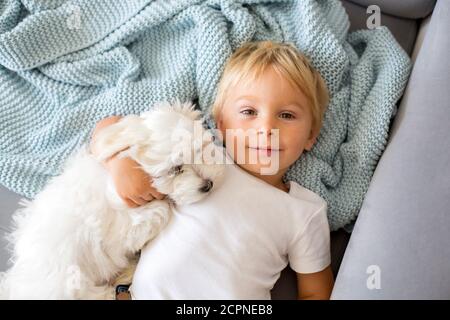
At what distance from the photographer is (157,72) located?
4.58ft

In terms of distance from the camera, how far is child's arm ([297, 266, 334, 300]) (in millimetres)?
1203

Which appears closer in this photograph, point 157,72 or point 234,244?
point 234,244

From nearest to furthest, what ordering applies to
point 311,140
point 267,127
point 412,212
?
point 412,212 < point 267,127 < point 311,140

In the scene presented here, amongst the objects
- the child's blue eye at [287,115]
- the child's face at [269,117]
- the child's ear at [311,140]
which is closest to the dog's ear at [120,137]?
the child's face at [269,117]

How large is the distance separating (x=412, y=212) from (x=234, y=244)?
0.42 meters

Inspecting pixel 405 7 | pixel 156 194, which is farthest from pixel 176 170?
pixel 405 7

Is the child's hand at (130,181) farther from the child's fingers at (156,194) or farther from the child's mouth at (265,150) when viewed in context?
the child's mouth at (265,150)

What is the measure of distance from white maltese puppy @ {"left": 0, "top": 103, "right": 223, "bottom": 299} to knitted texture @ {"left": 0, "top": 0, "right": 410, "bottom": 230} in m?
0.21

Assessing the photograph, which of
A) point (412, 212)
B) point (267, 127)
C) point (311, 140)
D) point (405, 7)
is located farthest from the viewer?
point (405, 7)

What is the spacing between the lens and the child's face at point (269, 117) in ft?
3.83

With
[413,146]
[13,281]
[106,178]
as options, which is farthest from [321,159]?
[13,281]

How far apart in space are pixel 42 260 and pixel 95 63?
604 millimetres

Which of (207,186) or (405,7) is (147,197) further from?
(405,7)

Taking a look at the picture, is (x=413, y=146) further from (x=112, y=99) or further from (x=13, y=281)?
(x=13, y=281)
